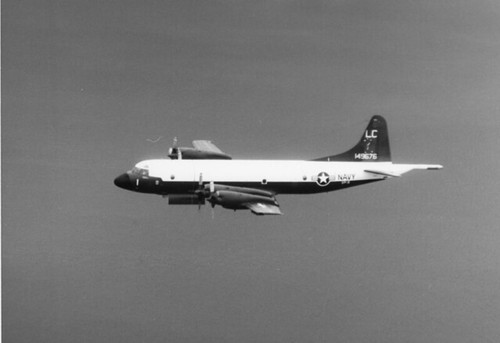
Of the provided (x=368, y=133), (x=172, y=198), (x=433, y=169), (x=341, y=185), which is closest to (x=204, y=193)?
(x=172, y=198)

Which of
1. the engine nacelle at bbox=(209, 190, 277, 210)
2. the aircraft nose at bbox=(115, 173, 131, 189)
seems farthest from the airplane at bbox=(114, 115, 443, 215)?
the engine nacelle at bbox=(209, 190, 277, 210)

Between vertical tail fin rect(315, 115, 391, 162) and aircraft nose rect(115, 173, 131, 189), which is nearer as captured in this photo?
aircraft nose rect(115, 173, 131, 189)

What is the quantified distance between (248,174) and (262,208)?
13.8 feet

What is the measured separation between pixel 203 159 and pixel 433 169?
12451 mm

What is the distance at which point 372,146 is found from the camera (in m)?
35.6

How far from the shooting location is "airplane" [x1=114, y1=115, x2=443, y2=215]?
32.6 metres

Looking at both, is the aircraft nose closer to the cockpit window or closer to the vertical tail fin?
the cockpit window

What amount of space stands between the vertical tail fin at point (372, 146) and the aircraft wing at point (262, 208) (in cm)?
722

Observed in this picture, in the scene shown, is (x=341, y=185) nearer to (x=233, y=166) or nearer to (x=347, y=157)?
(x=347, y=157)

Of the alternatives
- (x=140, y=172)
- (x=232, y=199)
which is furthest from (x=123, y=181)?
(x=232, y=199)

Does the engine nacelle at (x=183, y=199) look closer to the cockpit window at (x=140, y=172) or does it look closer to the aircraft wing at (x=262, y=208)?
the cockpit window at (x=140, y=172)

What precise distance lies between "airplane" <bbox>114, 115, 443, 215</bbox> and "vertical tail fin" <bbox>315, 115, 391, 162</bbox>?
55mm

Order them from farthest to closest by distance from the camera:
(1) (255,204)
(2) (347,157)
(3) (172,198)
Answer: (2) (347,157) < (3) (172,198) < (1) (255,204)

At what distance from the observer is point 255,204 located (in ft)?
96.9
